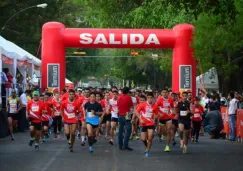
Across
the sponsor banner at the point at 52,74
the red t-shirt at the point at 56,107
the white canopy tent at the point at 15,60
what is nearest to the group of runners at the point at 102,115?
the red t-shirt at the point at 56,107

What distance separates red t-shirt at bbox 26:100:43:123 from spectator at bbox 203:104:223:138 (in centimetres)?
878

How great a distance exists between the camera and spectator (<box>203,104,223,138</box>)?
26000mm

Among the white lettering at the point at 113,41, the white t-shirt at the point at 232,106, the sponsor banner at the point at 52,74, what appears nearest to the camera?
the white t-shirt at the point at 232,106

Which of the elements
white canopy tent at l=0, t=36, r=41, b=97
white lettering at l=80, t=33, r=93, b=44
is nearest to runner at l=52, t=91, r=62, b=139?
white canopy tent at l=0, t=36, r=41, b=97

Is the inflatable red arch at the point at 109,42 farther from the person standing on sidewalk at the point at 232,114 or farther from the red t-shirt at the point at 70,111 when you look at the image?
the red t-shirt at the point at 70,111

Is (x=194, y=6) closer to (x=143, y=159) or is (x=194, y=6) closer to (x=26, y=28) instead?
(x=143, y=159)

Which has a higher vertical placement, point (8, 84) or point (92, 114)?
point (8, 84)

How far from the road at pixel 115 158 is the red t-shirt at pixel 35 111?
0.90m

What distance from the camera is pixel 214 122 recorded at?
26047 mm

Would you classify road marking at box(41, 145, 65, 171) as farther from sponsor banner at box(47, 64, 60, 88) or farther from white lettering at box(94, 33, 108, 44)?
white lettering at box(94, 33, 108, 44)

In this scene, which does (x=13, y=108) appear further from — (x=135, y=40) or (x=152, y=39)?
(x=152, y=39)

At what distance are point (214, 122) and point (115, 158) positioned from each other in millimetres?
10051

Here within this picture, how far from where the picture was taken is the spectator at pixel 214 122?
2600 cm

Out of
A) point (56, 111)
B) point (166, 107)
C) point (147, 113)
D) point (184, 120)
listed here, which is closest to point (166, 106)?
point (166, 107)
